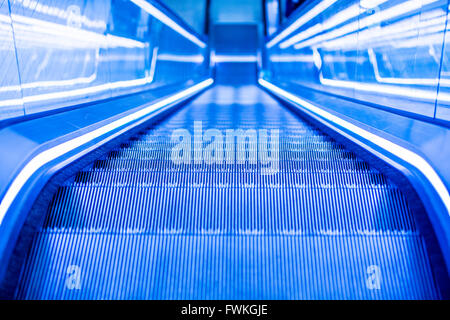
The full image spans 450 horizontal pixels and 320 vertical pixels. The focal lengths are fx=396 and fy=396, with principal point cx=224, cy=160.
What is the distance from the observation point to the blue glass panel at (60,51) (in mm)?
2982

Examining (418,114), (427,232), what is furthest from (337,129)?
(427,232)

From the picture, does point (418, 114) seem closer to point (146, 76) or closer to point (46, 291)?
point (46, 291)

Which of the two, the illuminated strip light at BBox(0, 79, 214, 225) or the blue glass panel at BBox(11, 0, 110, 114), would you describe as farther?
the blue glass panel at BBox(11, 0, 110, 114)

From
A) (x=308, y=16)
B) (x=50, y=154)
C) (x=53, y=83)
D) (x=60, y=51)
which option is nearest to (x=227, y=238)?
(x=50, y=154)

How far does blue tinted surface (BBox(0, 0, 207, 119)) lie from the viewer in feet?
9.43

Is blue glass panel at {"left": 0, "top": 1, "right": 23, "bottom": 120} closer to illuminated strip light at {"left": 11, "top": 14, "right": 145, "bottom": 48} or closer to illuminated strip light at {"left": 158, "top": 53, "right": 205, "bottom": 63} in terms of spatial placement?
illuminated strip light at {"left": 11, "top": 14, "right": 145, "bottom": 48}

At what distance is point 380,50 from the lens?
4230mm

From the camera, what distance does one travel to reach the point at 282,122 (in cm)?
520

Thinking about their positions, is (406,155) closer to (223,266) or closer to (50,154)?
(223,266)

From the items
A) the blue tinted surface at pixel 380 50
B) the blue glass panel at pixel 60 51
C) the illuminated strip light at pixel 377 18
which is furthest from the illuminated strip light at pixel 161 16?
the illuminated strip light at pixel 377 18

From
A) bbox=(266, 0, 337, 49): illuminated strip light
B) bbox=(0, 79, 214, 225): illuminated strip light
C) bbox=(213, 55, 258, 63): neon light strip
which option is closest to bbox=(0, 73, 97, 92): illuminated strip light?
bbox=(0, 79, 214, 225): illuminated strip light

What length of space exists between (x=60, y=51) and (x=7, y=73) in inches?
40.6

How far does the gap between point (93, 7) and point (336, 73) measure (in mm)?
3351

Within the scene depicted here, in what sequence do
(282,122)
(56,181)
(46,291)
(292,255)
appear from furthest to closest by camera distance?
(282,122)
(56,181)
(292,255)
(46,291)
